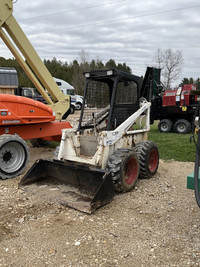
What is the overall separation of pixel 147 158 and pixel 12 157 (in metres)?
2.82

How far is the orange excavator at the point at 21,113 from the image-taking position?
18.2ft

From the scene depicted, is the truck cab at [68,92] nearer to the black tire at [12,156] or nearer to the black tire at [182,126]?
the black tire at [182,126]

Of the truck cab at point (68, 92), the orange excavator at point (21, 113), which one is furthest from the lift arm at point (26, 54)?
the truck cab at point (68, 92)

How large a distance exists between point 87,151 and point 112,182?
1.21 metres

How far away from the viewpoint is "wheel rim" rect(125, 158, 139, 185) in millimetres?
4613

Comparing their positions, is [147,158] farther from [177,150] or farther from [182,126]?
[182,126]

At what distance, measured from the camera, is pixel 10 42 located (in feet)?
22.8

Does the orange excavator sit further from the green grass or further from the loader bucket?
the green grass

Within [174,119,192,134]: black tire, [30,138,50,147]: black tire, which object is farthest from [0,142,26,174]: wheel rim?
[174,119,192,134]: black tire

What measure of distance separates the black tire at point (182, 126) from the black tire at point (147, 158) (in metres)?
7.15

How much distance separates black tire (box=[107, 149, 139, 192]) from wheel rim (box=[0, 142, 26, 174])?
223cm

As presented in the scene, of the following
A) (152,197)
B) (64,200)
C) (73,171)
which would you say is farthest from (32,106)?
(152,197)

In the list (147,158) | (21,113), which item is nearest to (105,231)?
(147,158)

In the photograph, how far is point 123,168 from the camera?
4352 millimetres
